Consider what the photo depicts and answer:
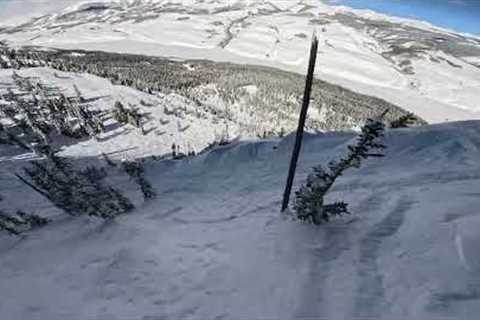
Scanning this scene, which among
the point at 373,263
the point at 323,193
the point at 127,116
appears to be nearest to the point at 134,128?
the point at 127,116

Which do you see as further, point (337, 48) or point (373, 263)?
point (337, 48)

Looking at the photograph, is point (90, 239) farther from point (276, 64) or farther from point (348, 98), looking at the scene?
point (276, 64)

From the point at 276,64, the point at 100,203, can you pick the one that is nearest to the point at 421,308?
the point at 100,203

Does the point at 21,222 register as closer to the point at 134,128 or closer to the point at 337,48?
the point at 134,128

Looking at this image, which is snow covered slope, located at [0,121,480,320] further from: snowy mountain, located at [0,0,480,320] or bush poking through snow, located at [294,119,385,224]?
bush poking through snow, located at [294,119,385,224]

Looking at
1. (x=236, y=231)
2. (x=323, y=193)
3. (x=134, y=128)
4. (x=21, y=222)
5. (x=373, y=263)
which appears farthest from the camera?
(x=134, y=128)

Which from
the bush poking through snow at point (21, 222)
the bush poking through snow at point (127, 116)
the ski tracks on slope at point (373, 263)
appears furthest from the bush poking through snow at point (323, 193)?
the bush poking through snow at point (127, 116)
